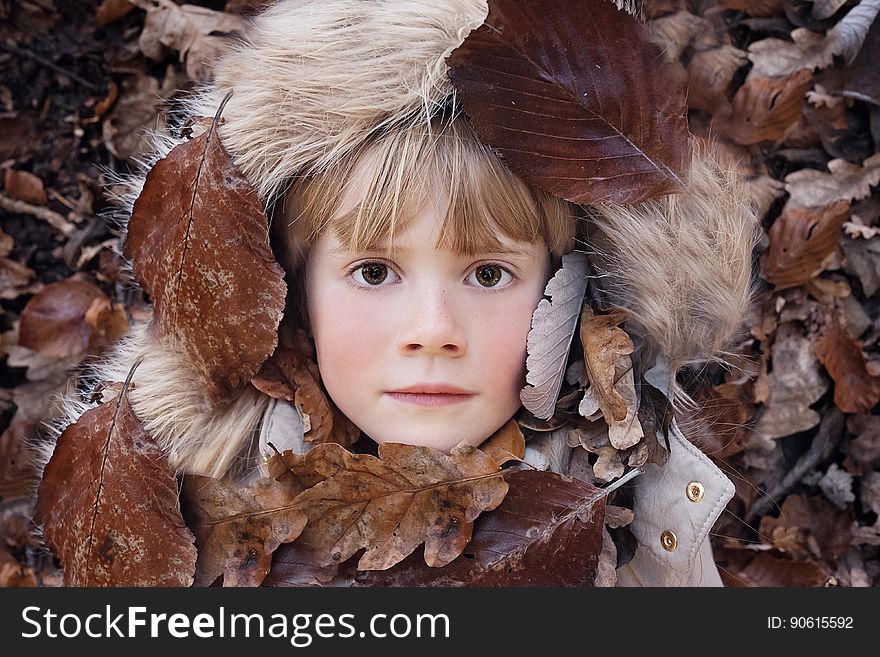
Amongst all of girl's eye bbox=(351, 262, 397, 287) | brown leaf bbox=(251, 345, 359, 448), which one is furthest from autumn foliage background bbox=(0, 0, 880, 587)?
girl's eye bbox=(351, 262, 397, 287)

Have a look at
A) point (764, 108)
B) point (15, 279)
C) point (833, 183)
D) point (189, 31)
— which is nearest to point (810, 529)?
point (833, 183)

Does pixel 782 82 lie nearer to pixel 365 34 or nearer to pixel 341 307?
pixel 365 34

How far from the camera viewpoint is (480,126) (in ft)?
3.66

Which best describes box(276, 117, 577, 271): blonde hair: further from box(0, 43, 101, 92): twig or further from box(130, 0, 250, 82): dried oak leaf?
box(0, 43, 101, 92): twig

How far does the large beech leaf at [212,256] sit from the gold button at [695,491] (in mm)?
672

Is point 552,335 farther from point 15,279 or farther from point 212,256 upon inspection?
point 15,279

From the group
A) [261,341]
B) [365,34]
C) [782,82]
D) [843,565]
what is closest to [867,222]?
[782,82]

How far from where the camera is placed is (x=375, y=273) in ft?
3.91

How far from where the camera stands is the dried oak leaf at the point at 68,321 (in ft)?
6.06

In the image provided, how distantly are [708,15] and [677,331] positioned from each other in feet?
3.01

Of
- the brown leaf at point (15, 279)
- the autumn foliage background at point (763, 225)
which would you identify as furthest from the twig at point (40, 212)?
the brown leaf at point (15, 279)

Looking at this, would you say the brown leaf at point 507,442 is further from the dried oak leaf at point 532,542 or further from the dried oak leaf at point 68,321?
the dried oak leaf at point 68,321

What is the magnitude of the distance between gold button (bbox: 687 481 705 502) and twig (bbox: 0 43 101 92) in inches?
66.1

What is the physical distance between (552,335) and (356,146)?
0.41 m
